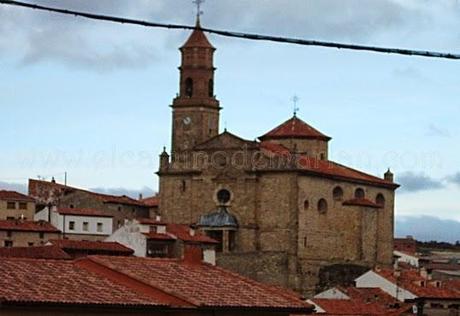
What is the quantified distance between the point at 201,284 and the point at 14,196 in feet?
211

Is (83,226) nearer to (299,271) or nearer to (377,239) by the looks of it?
(299,271)

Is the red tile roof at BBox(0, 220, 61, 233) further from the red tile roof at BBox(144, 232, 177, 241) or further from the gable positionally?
the gable

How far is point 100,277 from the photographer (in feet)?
72.6

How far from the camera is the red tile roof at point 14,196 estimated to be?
85.1m

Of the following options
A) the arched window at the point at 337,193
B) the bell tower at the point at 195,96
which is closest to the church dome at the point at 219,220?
the bell tower at the point at 195,96

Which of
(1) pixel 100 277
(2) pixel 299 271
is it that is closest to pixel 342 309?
(2) pixel 299 271

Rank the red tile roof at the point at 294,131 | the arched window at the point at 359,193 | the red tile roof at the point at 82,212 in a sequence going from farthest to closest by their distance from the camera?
the red tile roof at the point at 294,131, the arched window at the point at 359,193, the red tile roof at the point at 82,212

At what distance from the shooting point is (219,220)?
279 feet

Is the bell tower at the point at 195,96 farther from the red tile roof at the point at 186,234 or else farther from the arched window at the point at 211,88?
the red tile roof at the point at 186,234

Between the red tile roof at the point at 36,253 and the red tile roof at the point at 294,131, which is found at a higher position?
the red tile roof at the point at 294,131

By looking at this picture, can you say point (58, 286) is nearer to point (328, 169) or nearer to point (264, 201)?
point (264, 201)

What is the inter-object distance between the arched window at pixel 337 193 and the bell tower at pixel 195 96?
26.7 ft

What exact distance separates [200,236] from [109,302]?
61.4m

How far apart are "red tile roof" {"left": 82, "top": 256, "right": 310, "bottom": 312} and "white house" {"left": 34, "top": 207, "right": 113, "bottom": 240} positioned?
5692 cm
